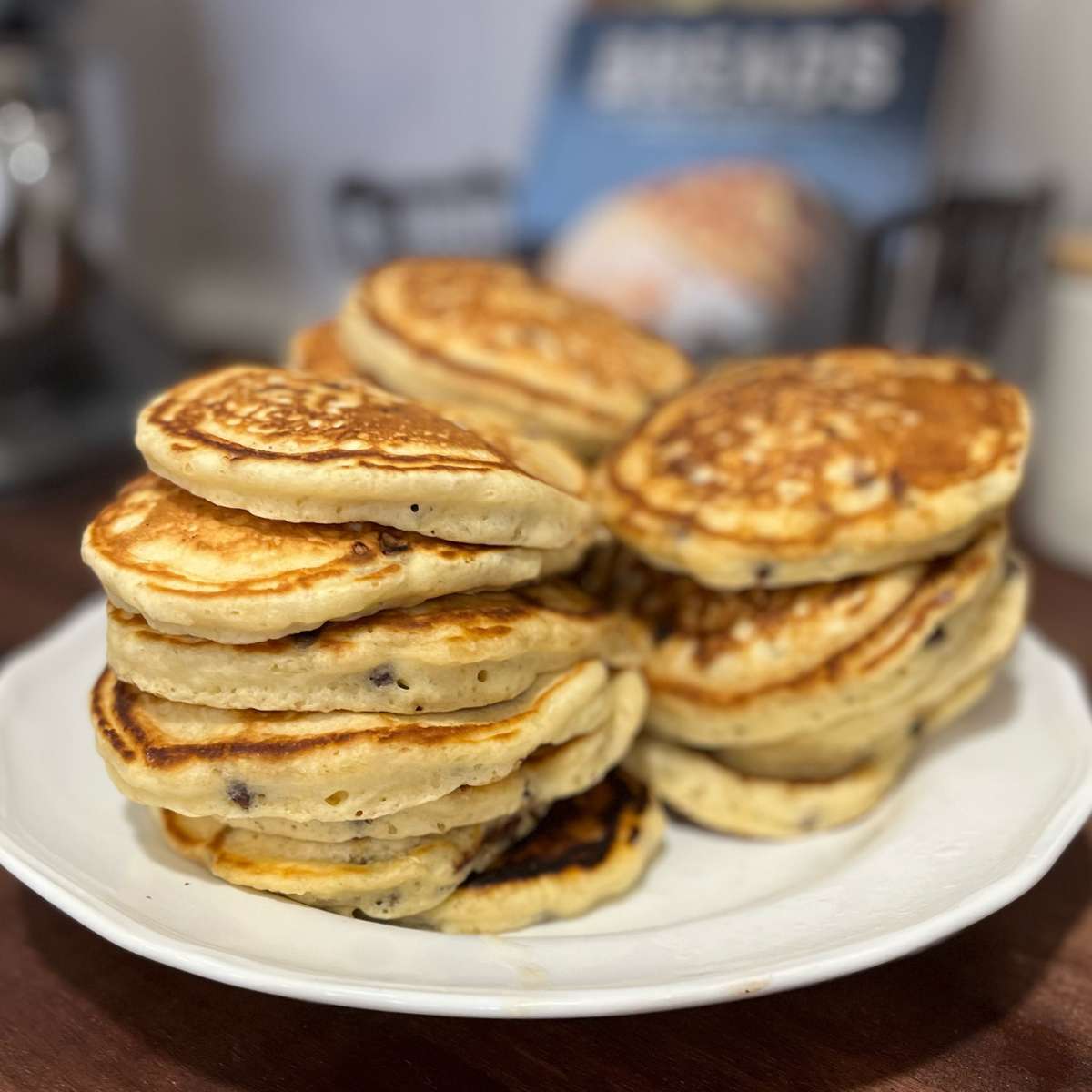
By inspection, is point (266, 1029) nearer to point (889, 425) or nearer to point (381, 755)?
point (381, 755)

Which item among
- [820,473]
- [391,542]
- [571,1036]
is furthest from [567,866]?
[820,473]

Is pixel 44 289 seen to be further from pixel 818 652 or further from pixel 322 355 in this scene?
pixel 818 652

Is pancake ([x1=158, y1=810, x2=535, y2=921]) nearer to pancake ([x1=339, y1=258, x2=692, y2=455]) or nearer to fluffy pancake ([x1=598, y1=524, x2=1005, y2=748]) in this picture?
fluffy pancake ([x1=598, y1=524, x2=1005, y2=748])

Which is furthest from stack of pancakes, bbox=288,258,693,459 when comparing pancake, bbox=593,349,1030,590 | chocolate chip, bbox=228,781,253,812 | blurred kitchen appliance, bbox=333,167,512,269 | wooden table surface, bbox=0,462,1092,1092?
blurred kitchen appliance, bbox=333,167,512,269

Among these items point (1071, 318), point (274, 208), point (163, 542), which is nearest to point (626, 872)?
point (163, 542)

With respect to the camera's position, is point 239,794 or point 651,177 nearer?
point 239,794
